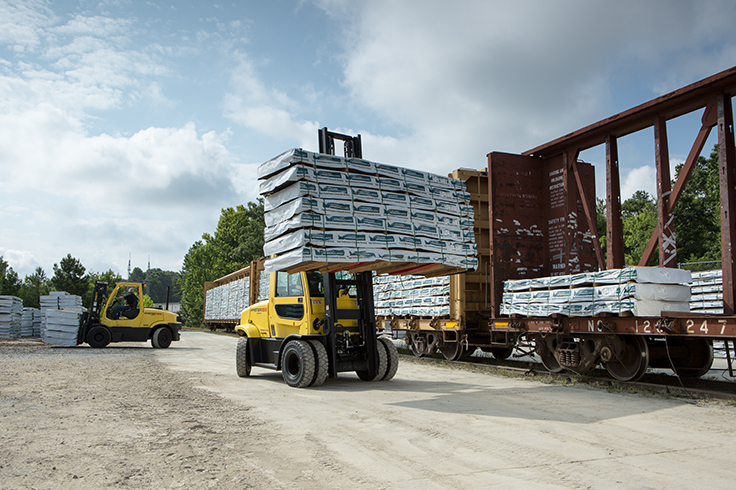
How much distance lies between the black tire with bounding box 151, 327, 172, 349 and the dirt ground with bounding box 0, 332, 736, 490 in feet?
Result: 32.7

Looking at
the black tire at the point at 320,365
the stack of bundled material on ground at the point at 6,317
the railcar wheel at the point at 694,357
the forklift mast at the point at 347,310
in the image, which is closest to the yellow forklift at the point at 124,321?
the stack of bundled material on ground at the point at 6,317

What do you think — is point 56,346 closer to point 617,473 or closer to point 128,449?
point 128,449

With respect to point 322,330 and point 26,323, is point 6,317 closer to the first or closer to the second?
point 26,323

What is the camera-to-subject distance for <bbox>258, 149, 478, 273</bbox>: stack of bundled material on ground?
7.18m

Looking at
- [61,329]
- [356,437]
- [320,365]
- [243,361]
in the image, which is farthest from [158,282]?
[356,437]

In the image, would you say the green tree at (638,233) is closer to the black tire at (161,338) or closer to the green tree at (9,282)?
the black tire at (161,338)

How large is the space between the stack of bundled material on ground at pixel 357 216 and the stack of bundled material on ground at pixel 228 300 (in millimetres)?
20901

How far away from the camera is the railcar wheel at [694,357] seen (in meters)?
8.98

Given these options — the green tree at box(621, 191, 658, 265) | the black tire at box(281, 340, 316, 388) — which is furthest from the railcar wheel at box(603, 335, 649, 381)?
the green tree at box(621, 191, 658, 265)

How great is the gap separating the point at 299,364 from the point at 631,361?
560 centimetres

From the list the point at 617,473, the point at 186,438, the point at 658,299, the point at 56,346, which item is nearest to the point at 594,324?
the point at 658,299

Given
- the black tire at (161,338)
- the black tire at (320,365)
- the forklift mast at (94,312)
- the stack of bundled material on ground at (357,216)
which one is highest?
the stack of bundled material on ground at (357,216)

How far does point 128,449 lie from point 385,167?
16.8 ft

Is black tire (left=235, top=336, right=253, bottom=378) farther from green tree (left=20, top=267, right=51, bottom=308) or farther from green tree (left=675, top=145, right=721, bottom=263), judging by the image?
green tree (left=20, top=267, right=51, bottom=308)
